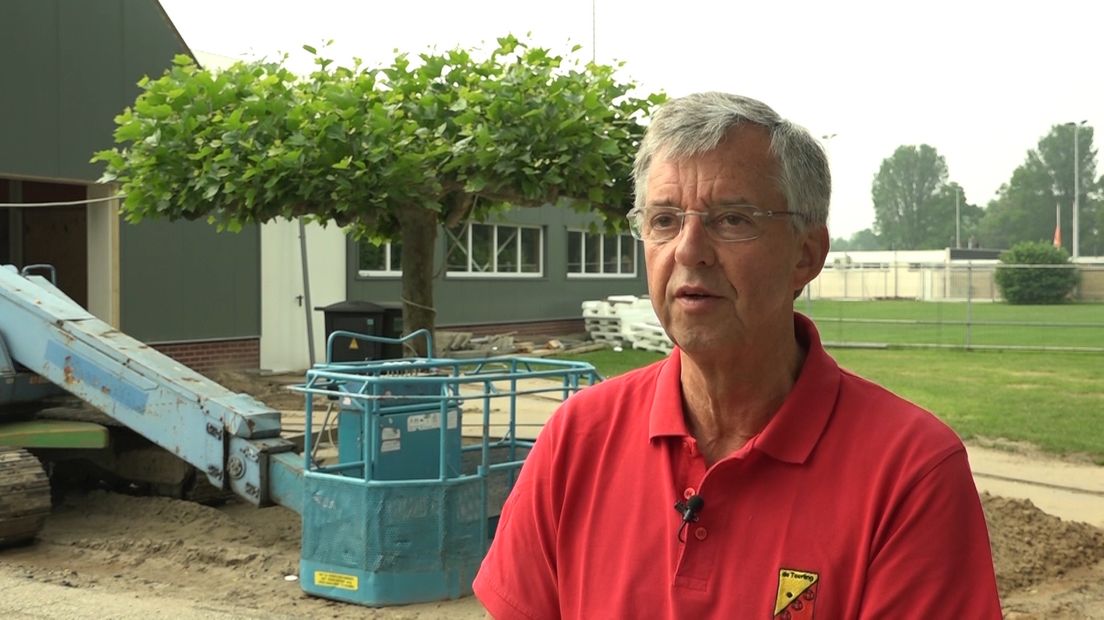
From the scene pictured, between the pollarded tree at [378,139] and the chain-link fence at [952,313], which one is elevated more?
the pollarded tree at [378,139]

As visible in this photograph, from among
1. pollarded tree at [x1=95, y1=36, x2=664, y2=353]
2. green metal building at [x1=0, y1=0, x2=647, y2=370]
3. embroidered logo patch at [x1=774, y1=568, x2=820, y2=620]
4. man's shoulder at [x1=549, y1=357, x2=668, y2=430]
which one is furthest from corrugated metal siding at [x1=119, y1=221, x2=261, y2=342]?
embroidered logo patch at [x1=774, y1=568, x2=820, y2=620]

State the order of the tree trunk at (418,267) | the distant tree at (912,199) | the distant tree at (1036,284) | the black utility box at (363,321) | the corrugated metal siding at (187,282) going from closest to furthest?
the tree trunk at (418,267), the black utility box at (363,321), the corrugated metal siding at (187,282), the distant tree at (1036,284), the distant tree at (912,199)

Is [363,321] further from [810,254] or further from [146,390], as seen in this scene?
[810,254]

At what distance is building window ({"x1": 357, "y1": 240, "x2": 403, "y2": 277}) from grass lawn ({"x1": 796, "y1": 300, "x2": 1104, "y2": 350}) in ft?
30.3

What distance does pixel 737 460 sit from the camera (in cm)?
207

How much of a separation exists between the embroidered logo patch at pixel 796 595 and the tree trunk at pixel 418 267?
6.80 metres

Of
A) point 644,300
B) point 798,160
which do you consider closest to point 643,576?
point 798,160

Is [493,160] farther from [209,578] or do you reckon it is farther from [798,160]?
[798,160]

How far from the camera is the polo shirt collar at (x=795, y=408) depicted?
6.72ft

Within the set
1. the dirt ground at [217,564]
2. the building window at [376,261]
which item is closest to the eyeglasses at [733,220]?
the dirt ground at [217,564]

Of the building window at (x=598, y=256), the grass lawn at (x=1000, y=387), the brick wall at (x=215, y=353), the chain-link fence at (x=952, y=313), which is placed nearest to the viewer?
the grass lawn at (x=1000, y=387)

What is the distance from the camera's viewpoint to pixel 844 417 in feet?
6.80

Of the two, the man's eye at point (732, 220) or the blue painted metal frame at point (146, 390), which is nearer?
the man's eye at point (732, 220)

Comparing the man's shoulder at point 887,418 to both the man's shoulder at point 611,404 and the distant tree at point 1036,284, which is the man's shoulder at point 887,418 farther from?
the distant tree at point 1036,284
